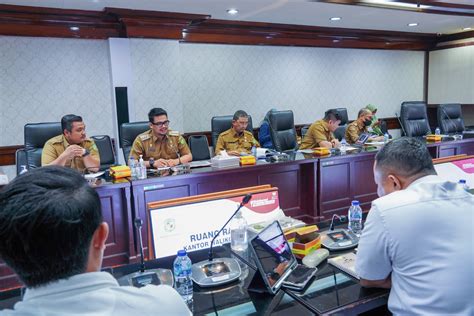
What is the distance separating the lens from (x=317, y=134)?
409cm

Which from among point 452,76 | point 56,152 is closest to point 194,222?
point 56,152

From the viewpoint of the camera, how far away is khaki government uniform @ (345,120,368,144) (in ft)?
14.9

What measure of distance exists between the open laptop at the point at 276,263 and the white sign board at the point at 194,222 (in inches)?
16.9

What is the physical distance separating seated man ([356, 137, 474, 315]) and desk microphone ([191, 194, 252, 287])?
44 centimetres

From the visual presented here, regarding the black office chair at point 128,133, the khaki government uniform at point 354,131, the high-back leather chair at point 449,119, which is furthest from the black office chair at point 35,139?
the high-back leather chair at point 449,119

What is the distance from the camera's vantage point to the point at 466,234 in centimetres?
108

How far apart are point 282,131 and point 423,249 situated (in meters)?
3.31

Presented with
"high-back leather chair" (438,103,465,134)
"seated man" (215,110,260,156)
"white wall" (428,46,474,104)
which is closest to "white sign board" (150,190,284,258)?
"seated man" (215,110,260,156)

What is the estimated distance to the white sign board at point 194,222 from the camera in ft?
5.46

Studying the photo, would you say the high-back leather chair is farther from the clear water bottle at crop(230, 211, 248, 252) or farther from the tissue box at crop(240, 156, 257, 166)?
the clear water bottle at crop(230, 211, 248, 252)

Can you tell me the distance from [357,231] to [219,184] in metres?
1.50

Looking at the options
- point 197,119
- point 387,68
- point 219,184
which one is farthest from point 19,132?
point 387,68

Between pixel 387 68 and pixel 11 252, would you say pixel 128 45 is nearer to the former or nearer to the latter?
pixel 11 252

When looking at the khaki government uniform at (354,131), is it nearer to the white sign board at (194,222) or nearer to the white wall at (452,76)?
the white wall at (452,76)
